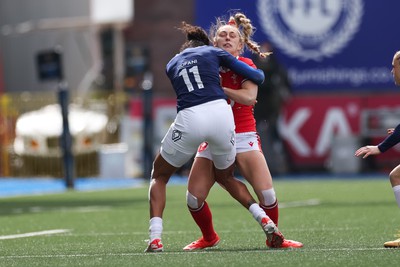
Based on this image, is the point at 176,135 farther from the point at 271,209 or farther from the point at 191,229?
the point at 191,229

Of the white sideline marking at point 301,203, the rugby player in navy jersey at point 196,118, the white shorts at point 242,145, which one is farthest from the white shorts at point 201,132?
the white sideline marking at point 301,203

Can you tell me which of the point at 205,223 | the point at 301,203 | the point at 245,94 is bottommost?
the point at 301,203

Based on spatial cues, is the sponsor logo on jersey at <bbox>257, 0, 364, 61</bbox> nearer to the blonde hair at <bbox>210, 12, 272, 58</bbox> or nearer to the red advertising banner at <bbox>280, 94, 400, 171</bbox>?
the red advertising banner at <bbox>280, 94, 400, 171</bbox>

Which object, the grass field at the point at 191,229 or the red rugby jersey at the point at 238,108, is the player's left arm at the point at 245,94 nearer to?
the red rugby jersey at the point at 238,108

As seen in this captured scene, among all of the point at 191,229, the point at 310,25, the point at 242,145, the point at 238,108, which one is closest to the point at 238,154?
the point at 242,145

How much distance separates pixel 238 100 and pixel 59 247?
6.95 ft

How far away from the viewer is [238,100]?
33.5ft

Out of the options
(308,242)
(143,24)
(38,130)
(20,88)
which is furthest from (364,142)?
(308,242)

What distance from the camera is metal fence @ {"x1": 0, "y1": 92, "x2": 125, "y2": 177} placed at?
26.8 meters

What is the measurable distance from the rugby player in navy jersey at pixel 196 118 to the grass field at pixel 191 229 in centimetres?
54

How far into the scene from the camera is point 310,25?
2709 centimetres

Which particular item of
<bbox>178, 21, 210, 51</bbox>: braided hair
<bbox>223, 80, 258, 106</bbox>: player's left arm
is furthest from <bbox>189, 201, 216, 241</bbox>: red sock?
<bbox>178, 21, 210, 51</bbox>: braided hair

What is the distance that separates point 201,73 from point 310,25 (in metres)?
17.3

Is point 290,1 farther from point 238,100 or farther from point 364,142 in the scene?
point 238,100
